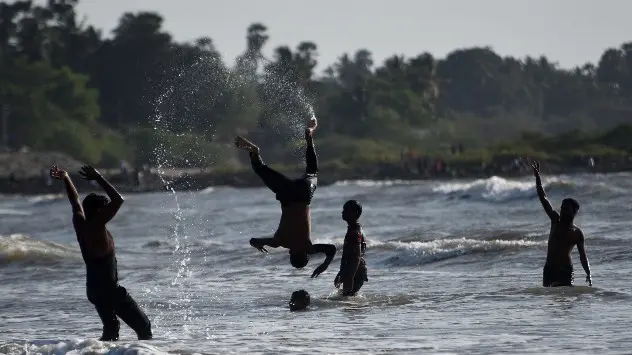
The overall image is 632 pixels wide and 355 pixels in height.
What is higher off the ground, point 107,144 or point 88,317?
point 107,144

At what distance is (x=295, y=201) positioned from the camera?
1294 cm

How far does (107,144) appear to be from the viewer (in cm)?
10494

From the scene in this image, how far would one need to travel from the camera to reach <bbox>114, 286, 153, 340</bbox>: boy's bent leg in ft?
36.9

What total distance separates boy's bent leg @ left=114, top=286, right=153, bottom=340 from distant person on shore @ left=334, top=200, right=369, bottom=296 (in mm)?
3562

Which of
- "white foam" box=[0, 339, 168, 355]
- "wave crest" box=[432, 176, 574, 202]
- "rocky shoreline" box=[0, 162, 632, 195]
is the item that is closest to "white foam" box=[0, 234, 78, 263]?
"white foam" box=[0, 339, 168, 355]

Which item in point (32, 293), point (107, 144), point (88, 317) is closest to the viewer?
point (88, 317)

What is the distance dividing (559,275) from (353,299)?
Answer: 247cm

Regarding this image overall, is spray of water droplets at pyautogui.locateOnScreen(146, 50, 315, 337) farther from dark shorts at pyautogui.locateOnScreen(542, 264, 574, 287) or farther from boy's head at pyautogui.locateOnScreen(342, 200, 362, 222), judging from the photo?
dark shorts at pyautogui.locateOnScreen(542, 264, 574, 287)

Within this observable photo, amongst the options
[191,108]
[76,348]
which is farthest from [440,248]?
[76,348]

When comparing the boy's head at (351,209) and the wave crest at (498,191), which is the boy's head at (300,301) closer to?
the boy's head at (351,209)

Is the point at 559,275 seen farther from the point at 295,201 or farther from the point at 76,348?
the point at 76,348

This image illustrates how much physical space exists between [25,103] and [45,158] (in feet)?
38.3

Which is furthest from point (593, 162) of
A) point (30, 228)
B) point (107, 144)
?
point (30, 228)

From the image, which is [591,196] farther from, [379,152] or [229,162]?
[379,152]
